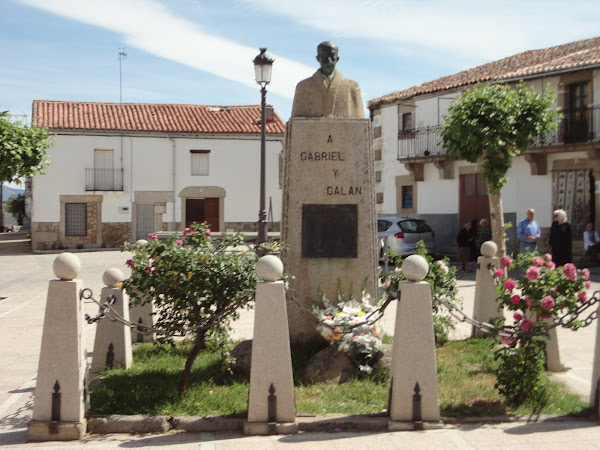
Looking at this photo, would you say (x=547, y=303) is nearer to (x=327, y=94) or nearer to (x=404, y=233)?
→ (x=327, y=94)

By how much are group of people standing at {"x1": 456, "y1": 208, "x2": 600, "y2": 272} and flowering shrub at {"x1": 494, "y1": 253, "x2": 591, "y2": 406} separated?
5640mm

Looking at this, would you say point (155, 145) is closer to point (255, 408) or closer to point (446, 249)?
point (446, 249)

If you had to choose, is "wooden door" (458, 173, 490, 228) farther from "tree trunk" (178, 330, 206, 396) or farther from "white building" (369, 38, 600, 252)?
"tree trunk" (178, 330, 206, 396)

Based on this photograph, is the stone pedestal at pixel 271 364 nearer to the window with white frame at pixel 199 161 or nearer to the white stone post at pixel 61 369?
the white stone post at pixel 61 369

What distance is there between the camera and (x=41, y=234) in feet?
97.2

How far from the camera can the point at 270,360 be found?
482 centimetres

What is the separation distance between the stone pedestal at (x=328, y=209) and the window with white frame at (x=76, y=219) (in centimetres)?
2551

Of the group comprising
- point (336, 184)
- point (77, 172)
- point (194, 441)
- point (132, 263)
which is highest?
point (77, 172)

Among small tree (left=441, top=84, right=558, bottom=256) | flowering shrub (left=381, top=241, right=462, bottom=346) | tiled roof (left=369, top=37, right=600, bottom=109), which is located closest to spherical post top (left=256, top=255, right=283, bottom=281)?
flowering shrub (left=381, top=241, right=462, bottom=346)

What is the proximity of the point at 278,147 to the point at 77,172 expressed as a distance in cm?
913

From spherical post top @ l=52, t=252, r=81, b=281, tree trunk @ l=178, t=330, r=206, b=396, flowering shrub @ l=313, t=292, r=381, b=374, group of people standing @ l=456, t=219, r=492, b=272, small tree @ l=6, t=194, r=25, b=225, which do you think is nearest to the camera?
spherical post top @ l=52, t=252, r=81, b=281

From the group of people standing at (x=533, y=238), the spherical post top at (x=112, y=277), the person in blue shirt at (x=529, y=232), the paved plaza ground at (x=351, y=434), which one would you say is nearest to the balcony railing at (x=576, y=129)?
the group of people standing at (x=533, y=238)

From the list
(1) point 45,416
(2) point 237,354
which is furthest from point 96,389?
(2) point 237,354

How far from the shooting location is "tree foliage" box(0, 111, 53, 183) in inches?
525
